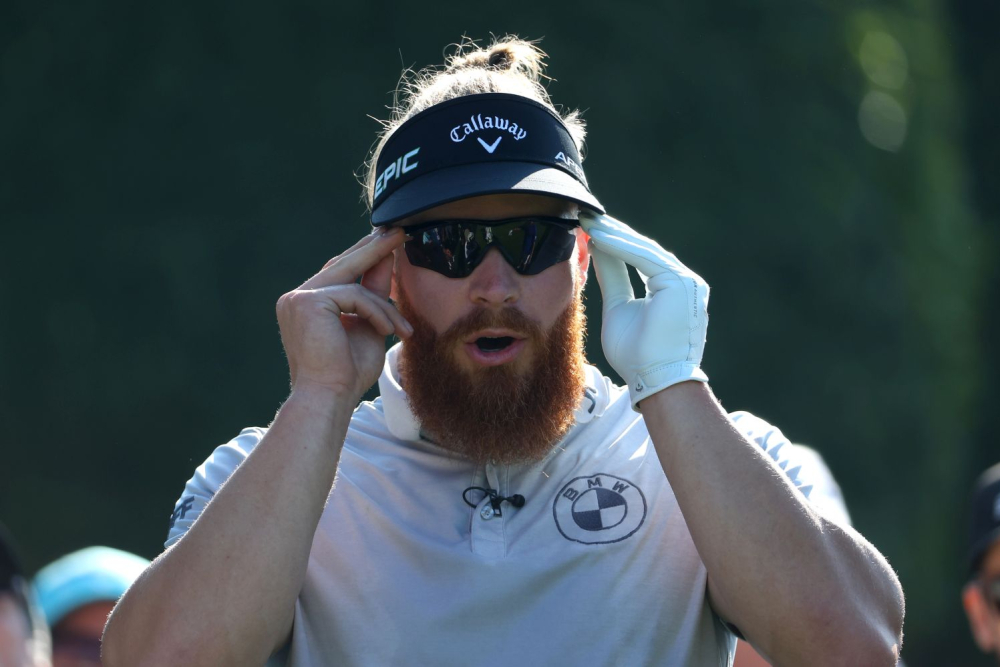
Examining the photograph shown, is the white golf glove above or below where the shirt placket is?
above

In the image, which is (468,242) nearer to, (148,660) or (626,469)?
(626,469)

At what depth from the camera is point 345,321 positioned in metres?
2.54

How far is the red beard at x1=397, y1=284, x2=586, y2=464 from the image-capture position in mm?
2539

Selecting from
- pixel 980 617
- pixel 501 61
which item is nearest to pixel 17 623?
pixel 501 61

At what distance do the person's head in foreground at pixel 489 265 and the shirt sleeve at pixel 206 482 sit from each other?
390mm

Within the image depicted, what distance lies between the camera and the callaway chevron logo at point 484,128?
258 centimetres

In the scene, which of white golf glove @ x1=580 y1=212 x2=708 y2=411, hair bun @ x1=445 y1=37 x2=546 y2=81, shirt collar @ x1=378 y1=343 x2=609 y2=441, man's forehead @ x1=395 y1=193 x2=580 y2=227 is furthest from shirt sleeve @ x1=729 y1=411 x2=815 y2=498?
hair bun @ x1=445 y1=37 x2=546 y2=81

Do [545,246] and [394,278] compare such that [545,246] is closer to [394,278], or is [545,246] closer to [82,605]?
[394,278]

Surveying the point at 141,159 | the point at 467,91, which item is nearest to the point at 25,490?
the point at 141,159

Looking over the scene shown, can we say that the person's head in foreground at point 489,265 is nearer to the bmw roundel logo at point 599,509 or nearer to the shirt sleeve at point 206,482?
the bmw roundel logo at point 599,509

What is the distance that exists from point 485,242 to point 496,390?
13.4 inches

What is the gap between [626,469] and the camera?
2.52 m

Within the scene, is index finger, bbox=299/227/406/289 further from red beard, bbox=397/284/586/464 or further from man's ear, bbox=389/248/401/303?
red beard, bbox=397/284/586/464

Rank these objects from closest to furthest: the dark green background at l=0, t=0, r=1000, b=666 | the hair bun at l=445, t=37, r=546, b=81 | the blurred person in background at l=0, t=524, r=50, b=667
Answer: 1. the blurred person in background at l=0, t=524, r=50, b=667
2. the hair bun at l=445, t=37, r=546, b=81
3. the dark green background at l=0, t=0, r=1000, b=666
